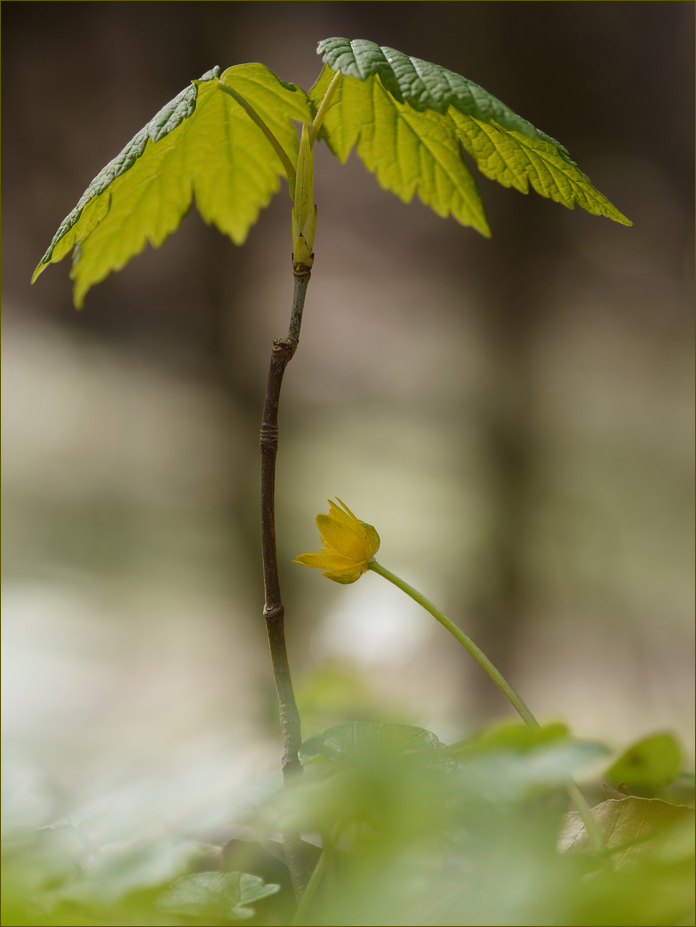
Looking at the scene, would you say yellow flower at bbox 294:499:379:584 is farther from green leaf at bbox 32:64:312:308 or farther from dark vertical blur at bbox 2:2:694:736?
dark vertical blur at bbox 2:2:694:736

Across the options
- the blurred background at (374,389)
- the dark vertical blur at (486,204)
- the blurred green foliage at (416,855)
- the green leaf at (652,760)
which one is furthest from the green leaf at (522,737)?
the dark vertical blur at (486,204)

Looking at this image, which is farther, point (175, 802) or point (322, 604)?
point (322, 604)

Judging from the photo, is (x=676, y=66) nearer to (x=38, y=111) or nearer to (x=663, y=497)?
(x=663, y=497)

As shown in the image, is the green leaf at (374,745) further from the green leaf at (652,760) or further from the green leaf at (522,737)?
the green leaf at (652,760)

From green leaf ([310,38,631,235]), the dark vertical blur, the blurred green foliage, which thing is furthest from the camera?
the dark vertical blur

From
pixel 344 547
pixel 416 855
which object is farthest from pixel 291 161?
pixel 416 855

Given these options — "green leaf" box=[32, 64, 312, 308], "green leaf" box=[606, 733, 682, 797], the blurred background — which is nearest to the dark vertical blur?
the blurred background

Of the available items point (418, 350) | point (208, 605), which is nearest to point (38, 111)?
point (418, 350)
